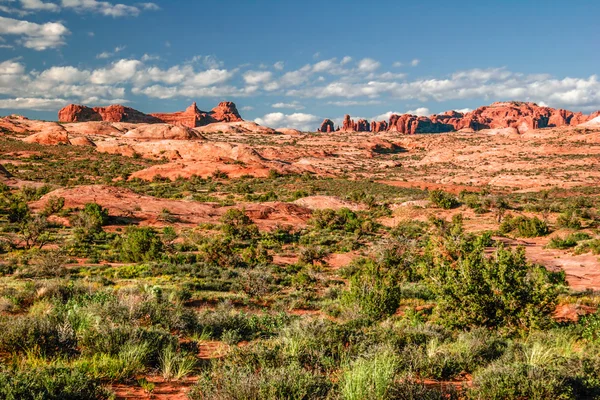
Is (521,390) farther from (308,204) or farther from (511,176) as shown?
(511,176)

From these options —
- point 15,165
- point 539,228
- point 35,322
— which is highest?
point 15,165

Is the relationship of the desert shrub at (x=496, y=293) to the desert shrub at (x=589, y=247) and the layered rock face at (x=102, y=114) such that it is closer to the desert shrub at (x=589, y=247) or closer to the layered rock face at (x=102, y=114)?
the desert shrub at (x=589, y=247)

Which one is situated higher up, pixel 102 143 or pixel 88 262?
pixel 102 143

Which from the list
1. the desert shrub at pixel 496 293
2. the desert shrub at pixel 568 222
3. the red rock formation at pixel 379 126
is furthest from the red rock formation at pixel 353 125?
the desert shrub at pixel 496 293

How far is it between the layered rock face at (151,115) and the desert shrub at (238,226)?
110923mm

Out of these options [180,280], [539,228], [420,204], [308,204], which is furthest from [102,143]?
[539,228]

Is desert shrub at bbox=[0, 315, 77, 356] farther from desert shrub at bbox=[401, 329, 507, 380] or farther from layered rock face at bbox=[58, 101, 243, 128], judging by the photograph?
layered rock face at bbox=[58, 101, 243, 128]

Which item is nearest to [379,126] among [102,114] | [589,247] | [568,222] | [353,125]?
[353,125]

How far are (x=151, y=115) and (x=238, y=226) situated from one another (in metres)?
151

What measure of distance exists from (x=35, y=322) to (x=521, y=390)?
7.23m

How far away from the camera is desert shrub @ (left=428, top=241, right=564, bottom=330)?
988 centimetres

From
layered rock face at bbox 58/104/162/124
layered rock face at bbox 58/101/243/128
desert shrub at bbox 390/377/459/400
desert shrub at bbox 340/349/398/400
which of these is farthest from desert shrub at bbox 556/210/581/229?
layered rock face at bbox 58/104/162/124

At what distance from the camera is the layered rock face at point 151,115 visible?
136875 mm

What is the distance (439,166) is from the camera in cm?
8488
